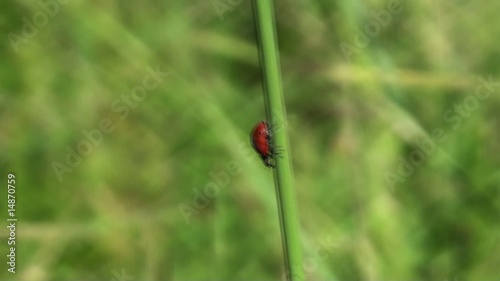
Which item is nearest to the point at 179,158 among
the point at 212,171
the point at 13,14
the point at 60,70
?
the point at 212,171

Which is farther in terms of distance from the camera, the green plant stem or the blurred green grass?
the blurred green grass

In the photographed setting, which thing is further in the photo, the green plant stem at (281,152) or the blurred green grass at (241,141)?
the blurred green grass at (241,141)

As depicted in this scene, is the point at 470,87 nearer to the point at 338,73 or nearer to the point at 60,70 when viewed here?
the point at 338,73
